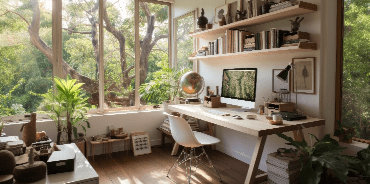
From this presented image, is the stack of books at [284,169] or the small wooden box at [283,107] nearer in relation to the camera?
the stack of books at [284,169]

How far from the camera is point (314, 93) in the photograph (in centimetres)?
277

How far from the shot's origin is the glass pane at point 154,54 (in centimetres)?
465

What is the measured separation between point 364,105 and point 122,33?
11.9 ft

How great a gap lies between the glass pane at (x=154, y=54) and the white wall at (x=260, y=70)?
0.37 m

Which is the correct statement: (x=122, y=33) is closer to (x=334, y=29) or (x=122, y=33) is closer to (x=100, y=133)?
(x=100, y=133)

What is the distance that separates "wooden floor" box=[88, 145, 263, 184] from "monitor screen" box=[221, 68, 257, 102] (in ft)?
3.04

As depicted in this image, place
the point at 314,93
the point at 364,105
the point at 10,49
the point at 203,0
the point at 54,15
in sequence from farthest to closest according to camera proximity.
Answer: the point at 203,0, the point at 54,15, the point at 10,49, the point at 314,93, the point at 364,105

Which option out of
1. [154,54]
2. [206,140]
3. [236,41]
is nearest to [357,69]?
[236,41]

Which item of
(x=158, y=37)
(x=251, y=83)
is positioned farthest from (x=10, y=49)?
(x=251, y=83)

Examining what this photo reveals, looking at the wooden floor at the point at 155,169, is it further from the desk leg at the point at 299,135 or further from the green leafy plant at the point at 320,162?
the green leafy plant at the point at 320,162

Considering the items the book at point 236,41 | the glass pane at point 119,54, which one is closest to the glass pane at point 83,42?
the glass pane at point 119,54

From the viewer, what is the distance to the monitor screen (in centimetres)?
313

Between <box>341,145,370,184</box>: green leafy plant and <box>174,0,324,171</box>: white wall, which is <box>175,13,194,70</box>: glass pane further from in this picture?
<box>341,145,370,184</box>: green leafy plant

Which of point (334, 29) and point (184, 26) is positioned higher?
point (184, 26)
